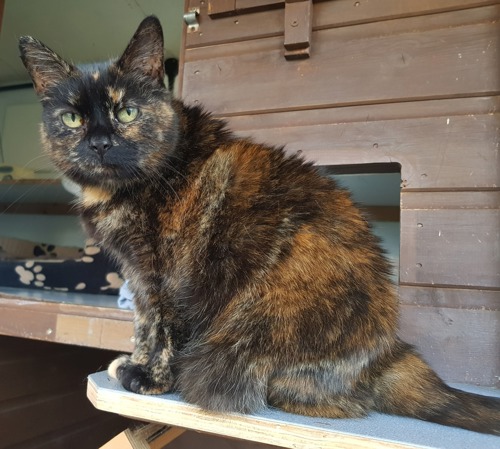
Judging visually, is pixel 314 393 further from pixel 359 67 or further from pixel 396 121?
pixel 359 67

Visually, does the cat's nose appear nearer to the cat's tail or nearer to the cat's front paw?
the cat's front paw

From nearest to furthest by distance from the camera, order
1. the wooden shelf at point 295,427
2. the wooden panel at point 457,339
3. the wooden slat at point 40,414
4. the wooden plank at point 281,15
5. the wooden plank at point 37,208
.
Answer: the wooden shelf at point 295,427
the wooden panel at point 457,339
the wooden plank at point 281,15
the wooden slat at point 40,414
the wooden plank at point 37,208

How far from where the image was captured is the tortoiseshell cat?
639mm

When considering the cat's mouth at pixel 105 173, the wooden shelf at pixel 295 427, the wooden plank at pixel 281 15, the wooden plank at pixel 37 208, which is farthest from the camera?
the wooden plank at pixel 37 208

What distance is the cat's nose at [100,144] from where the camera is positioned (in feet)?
2.40

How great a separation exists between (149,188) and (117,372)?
334 millimetres

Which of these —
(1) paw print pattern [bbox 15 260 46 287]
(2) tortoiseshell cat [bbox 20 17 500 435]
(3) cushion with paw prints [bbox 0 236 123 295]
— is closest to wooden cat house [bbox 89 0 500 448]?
(2) tortoiseshell cat [bbox 20 17 500 435]

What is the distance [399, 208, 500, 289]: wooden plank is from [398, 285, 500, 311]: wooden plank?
0.05 ft

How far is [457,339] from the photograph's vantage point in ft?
3.16

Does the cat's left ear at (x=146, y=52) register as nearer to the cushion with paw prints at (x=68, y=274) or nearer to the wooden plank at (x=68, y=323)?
the wooden plank at (x=68, y=323)

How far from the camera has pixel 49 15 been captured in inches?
79.9

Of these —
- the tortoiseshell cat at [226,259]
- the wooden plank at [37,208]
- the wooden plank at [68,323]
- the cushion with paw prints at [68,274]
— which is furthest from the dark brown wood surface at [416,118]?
the wooden plank at [37,208]

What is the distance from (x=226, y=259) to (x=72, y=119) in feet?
1.33

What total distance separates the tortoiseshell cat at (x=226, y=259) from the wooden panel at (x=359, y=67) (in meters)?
0.41
